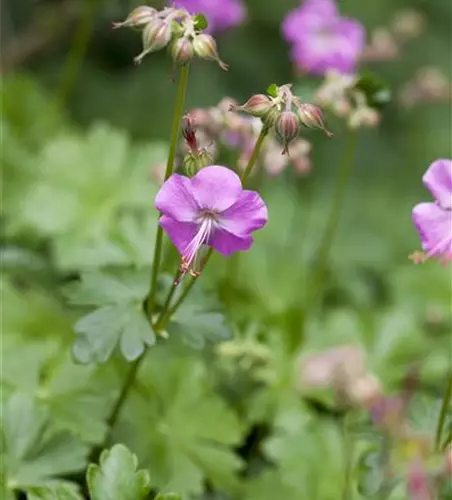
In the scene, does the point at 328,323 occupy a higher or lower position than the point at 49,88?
lower

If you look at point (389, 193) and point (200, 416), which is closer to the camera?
point (200, 416)

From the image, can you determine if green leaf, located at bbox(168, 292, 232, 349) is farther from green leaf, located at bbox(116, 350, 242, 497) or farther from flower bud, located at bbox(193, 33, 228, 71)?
flower bud, located at bbox(193, 33, 228, 71)

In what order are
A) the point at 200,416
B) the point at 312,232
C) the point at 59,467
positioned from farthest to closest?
1. the point at 312,232
2. the point at 200,416
3. the point at 59,467

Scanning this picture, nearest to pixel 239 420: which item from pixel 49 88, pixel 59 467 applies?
pixel 59 467

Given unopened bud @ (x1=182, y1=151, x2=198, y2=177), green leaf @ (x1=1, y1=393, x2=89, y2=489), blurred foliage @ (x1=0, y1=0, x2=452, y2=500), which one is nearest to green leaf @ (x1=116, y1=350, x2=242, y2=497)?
blurred foliage @ (x1=0, y1=0, x2=452, y2=500)

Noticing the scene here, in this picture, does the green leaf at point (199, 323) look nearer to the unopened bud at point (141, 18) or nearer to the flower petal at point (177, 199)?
the flower petal at point (177, 199)

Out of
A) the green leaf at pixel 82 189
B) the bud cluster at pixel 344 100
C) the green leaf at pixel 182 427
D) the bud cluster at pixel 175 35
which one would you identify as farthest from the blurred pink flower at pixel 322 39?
the bud cluster at pixel 175 35

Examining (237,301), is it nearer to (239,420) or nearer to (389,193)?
(239,420)
